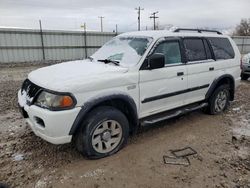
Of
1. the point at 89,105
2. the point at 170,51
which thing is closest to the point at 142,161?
the point at 89,105

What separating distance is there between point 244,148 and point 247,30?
50.7m

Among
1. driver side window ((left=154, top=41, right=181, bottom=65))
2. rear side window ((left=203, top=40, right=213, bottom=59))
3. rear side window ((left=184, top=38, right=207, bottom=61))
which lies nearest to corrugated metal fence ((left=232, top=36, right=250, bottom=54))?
rear side window ((left=203, top=40, right=213, bottom=59))

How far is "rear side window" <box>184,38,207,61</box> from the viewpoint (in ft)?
14.3

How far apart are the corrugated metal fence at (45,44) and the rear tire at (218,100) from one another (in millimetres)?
13873

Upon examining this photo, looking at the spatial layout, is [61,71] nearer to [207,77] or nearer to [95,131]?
[95,131]

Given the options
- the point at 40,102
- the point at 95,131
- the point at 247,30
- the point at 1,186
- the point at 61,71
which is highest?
the point at 247,30

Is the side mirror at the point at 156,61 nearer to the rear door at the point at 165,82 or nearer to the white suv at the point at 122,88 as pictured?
the white suv at the point at 122,88

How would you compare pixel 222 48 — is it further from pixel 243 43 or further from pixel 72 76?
pixel 243 43

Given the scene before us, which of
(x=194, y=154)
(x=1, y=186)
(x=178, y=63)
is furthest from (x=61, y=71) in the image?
(x=194, y=154)

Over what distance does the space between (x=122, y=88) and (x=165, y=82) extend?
91 cm

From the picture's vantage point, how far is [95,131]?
323 centimetres

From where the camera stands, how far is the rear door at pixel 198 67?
4.35m

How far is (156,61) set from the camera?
3.54 metres

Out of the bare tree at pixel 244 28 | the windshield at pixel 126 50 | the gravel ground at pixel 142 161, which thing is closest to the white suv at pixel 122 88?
the windshield at pixel 126 50
